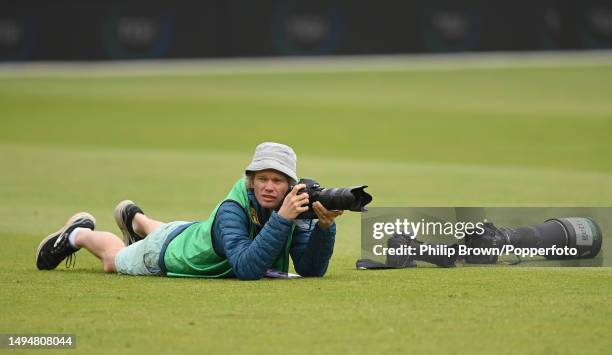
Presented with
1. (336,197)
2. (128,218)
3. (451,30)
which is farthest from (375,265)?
(451,30)

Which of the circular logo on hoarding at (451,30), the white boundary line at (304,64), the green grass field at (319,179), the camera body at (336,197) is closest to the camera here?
the green grass field at (319,179)

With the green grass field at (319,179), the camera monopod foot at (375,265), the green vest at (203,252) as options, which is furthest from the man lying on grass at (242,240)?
the camera monopod foot at (375,265)

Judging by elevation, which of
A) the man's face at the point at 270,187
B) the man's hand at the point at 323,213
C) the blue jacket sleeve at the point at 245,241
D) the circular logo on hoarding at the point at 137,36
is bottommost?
the blue jacket sleeve at the point at 245,241

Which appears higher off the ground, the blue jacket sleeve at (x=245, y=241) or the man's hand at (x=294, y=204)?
the man's hand at (x=294, y=204)

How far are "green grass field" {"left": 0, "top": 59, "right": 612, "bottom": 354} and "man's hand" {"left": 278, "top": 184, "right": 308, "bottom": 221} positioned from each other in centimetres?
44

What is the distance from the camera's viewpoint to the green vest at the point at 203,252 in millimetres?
7762

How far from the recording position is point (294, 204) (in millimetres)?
7355

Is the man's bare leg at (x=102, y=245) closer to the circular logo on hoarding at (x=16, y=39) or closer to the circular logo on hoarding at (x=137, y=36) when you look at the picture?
the circular logo on hoarding at (x=137, y=36)

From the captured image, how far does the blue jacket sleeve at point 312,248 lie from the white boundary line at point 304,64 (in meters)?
23.9

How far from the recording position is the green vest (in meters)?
7.76

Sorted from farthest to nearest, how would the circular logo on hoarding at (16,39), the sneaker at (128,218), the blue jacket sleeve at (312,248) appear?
1. the circular logo on hoarding at (16,39)
2. the sneaker at (128,218)
3. the blue jacket sleeve at (312,248)

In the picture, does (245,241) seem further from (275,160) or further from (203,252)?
(275,160)

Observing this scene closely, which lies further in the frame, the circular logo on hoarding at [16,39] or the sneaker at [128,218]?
the circular logo on hoarding at [16,39]

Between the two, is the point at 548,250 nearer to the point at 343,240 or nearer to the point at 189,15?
the point at 343,240
